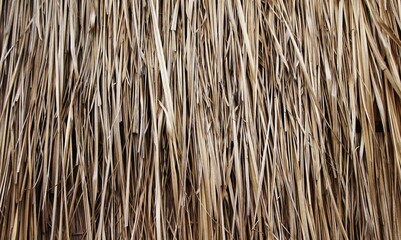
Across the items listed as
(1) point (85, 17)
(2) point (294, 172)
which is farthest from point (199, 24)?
(2) point (294, 172)

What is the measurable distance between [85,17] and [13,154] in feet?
1.06

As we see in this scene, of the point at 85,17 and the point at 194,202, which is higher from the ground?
the point at 85,17

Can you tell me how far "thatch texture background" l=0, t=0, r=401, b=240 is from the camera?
86 cm

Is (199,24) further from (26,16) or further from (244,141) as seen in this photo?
(26,16)

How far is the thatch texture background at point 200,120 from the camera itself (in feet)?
2.81

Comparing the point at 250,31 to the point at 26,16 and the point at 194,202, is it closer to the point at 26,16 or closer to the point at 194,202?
the point at 194,202

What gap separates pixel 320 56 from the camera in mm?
929

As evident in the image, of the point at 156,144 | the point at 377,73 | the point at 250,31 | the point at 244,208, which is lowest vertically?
the point at 244,208

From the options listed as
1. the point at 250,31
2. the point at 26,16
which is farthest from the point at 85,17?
the point at 250,31

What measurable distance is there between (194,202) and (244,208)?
10cm

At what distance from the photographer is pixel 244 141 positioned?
0.88 meters

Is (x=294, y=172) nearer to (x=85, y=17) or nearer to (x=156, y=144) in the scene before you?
(x=156, y=144)

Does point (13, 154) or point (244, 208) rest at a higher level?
point (13, 154)

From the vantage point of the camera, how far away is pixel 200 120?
2.88ft
